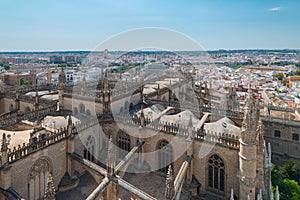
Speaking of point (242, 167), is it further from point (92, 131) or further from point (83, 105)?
point (83, 105)

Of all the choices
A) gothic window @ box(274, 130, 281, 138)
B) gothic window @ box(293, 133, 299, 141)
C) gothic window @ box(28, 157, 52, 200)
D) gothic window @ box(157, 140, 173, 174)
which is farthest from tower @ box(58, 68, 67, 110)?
gothic window @ box(293, 133, 299, 141)

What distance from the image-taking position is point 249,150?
1557 centimetres

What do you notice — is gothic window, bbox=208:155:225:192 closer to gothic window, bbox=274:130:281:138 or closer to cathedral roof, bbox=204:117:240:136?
cathedral roof, bbox=204:117:240:136

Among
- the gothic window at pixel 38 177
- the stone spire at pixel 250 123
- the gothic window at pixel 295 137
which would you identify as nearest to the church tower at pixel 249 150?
the stone spire at pixel 250 123

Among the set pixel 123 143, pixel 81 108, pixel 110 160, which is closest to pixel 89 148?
pixel 123 143

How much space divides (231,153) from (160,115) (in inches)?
351

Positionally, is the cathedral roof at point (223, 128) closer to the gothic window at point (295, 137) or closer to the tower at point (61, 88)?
the tower at point (61, 88)

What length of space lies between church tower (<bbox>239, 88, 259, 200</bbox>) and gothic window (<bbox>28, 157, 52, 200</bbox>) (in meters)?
14.6

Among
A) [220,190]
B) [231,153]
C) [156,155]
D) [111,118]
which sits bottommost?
[220,190]

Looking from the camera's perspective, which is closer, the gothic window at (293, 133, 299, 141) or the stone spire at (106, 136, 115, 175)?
the stone spire at (106, 136, 115, 175)

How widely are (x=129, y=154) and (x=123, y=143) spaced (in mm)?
3906

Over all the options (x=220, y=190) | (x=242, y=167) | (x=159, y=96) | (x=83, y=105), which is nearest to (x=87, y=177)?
(x=83, y=105)

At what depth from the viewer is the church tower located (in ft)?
50.8

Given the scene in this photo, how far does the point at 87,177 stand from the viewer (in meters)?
20.0
